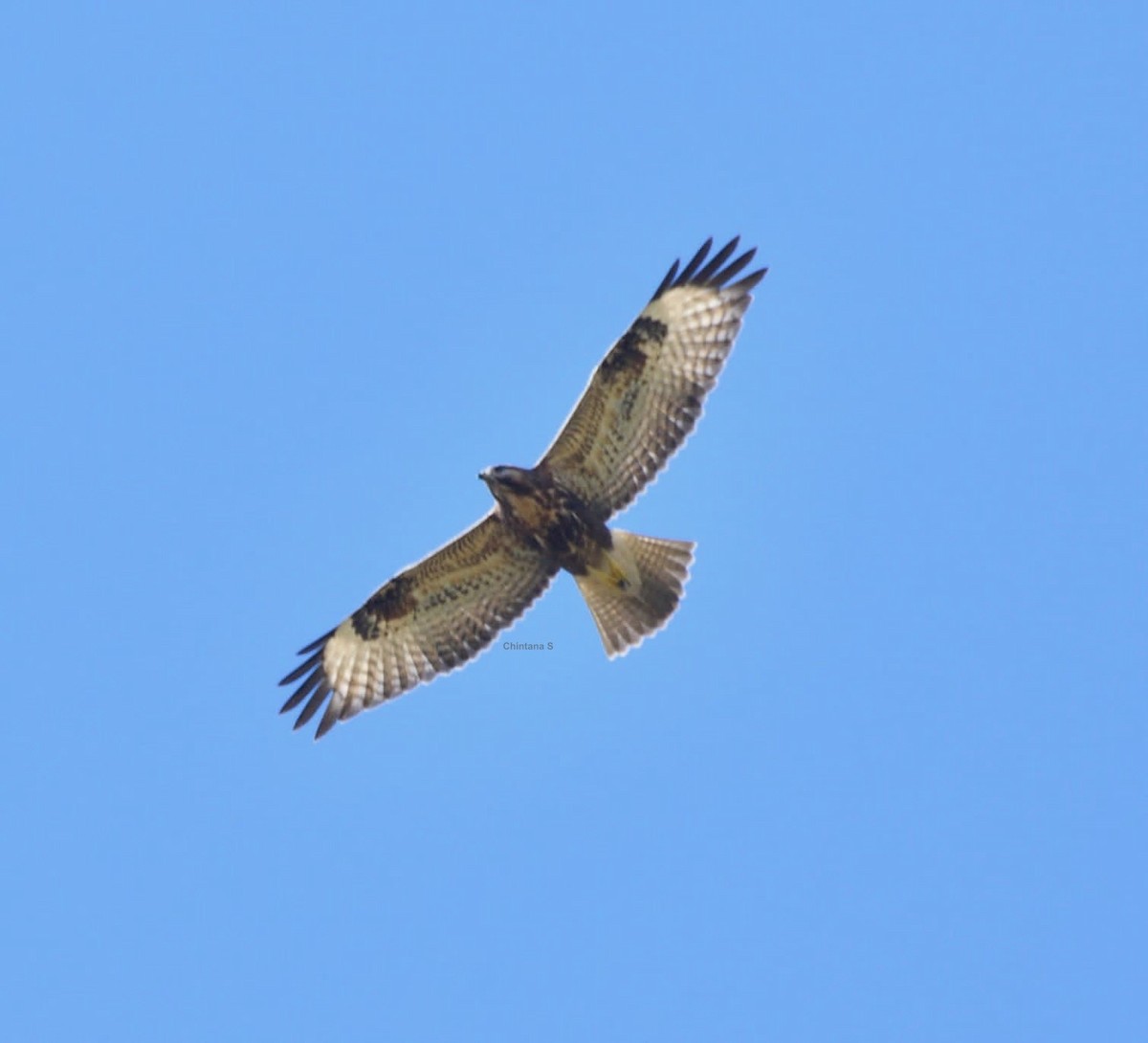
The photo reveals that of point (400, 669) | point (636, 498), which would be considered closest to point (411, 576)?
point (400, 669)

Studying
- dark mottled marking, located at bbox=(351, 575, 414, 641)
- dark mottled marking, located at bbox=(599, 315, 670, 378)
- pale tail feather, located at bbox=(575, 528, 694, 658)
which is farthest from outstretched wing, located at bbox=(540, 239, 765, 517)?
dark mottled marking, located at bbox=(351, 575, 414, 641)

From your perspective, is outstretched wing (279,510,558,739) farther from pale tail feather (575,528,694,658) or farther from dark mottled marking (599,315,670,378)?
dark mottled marking (599,315,670,378)

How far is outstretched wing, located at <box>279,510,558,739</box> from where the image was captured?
14.8m

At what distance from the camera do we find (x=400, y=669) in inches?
601

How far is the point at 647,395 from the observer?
47.1 feet

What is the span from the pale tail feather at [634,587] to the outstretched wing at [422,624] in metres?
0.43

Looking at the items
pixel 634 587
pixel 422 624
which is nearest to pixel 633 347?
pixel 634 587

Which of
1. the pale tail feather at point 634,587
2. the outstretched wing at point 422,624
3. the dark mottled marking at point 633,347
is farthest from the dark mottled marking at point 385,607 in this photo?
the dark mottled marking at point 633,347

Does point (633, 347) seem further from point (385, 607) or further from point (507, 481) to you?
point (385, 607)

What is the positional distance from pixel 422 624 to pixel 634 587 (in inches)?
65.6

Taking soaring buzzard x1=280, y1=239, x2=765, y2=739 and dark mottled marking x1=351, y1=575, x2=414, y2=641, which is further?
dark mottled marking x1=351, y1=575, x2=414, y2=641

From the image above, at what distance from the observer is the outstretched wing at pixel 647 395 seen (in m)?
14.3

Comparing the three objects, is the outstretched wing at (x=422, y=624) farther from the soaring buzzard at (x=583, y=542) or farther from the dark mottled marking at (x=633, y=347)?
the dark mottled marking at (x=633, y=347)

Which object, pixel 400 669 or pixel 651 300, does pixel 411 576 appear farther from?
pixel 651 300
